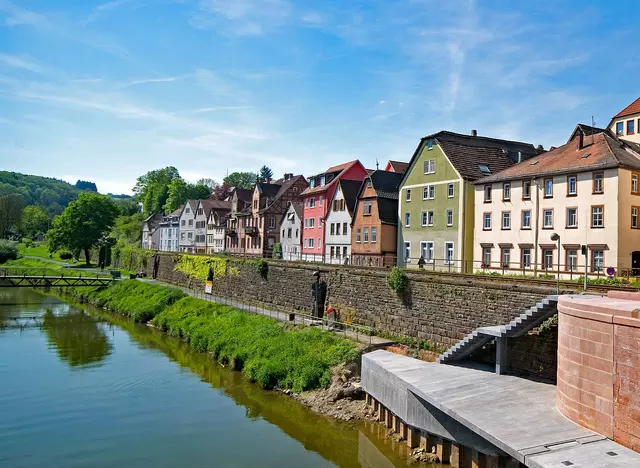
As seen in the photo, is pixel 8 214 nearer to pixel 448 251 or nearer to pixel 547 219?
pixel 448 251

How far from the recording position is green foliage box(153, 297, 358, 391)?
2434cm

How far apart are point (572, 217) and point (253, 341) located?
63.9 feet

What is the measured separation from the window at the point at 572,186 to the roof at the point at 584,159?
458 mm

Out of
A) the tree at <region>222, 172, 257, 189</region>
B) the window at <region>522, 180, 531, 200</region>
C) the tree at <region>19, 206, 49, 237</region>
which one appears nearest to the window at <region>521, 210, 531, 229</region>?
the window at <region>522, 180, 531, 200</region>

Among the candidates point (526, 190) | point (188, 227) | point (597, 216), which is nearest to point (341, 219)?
point (526, 190)

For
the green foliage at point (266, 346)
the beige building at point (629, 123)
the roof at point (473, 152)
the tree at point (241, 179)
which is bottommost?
the green foliage at point (266, 346)

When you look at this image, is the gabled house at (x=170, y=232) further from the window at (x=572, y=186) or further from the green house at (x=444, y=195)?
the window at (x=572, y=186)

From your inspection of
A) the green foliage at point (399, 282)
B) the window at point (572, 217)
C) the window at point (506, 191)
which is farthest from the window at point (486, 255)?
the green foliage at point (399, 282)

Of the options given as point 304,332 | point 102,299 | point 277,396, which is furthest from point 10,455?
point 102,299

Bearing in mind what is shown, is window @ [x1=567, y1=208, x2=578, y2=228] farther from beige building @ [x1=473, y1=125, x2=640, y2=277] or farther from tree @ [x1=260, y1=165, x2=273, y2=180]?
tree @ [x1=260, y1=165, x2=273, y2=180]

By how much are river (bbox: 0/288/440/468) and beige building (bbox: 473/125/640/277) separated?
1383cm

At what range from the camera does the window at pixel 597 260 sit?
28.4 metres

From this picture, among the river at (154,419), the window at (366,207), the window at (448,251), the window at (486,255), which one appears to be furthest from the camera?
the window at (366,207)

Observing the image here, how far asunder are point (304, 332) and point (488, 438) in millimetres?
15983
